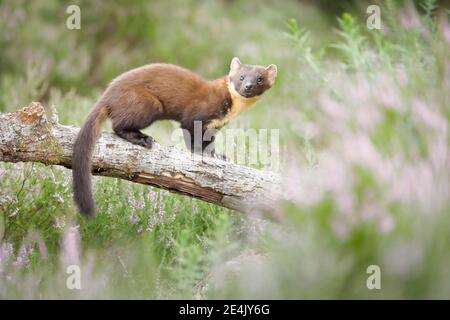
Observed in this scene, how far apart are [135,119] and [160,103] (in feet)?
1.23

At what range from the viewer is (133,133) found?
5.08m

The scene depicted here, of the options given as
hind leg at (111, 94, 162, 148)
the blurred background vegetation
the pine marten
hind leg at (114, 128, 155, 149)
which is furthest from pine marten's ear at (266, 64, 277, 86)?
hind leg at (114, 128, 155, 149)

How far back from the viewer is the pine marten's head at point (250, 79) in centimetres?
601

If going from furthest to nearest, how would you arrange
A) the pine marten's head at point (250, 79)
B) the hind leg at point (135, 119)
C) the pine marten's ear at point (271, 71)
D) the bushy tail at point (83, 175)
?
the pine marten's ear at point (271, 71) → the pine marten's head at point (250, 79) → the hind leg at point (135, 119) → the bushy tail at point (83, 175)

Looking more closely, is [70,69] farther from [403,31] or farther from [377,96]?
[377,96]

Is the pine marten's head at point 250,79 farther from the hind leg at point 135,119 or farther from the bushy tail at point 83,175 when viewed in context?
the bushy tail at point 83,175

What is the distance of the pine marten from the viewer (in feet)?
14.5

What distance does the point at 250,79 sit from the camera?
6.09 m

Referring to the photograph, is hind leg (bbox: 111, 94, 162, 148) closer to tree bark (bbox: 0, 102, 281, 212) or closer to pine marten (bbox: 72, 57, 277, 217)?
pine marten (bbox: 72, 57, 277, 217)

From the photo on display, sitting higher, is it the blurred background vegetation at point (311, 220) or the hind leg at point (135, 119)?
the hind leg at point (135, 119)

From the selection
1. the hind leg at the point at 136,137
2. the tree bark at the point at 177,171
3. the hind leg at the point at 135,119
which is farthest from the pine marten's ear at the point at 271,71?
the tree bark at the point at 177,171

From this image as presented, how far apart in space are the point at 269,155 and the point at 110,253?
2.59 m

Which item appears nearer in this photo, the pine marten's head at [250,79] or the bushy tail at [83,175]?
the bushy tail at [83,175]

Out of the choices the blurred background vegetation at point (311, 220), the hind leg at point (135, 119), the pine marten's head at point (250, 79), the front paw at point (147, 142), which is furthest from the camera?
the pine marten's head at point (250, 79)
